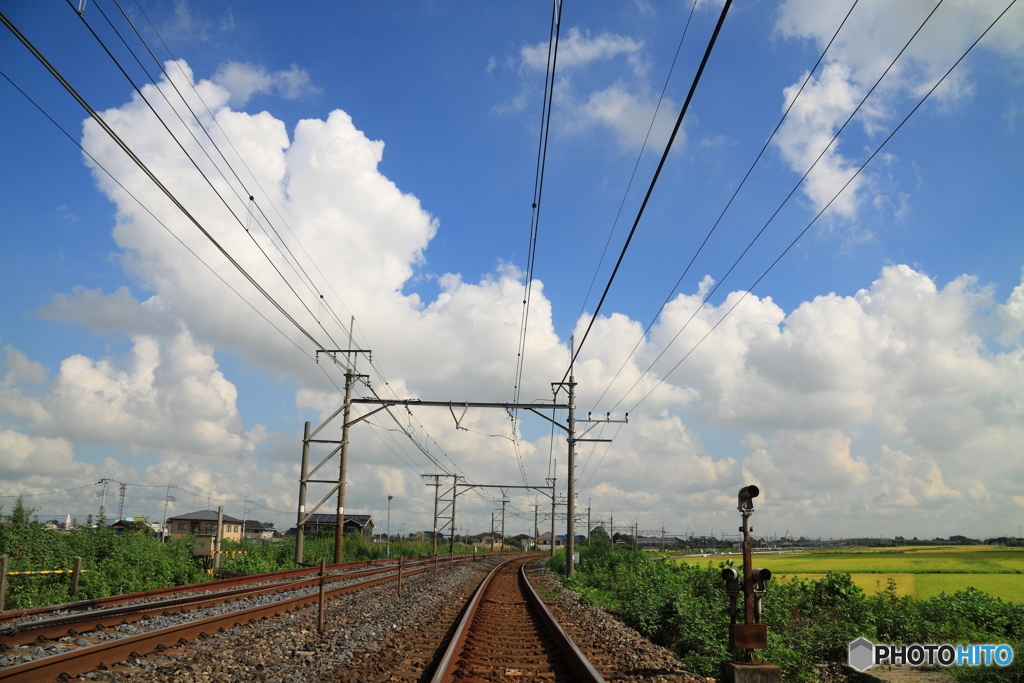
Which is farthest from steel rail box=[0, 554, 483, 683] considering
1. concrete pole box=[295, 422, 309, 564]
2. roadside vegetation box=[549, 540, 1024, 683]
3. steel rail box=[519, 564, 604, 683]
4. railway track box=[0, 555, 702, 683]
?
concrete pole box=[295, 422, 309, 564]

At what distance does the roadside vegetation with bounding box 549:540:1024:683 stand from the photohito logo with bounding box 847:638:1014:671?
0.25m

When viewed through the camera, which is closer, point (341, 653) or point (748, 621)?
point (748, 621)

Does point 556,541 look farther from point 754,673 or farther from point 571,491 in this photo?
point 754,673

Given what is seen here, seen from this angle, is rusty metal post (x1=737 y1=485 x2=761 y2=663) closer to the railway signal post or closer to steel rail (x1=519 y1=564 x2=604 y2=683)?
the railway signal post

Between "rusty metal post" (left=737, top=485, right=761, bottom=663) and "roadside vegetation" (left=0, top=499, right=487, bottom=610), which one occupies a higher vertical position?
"rusty metal post" (left=737, top=485, right=761, bottom=663)

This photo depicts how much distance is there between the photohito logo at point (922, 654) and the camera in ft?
33.0

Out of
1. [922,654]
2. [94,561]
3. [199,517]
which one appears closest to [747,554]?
[922,654]

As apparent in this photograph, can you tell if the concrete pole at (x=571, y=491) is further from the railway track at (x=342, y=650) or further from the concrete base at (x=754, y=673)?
the concrete base at (x=754, y=673)

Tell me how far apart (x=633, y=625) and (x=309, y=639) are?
22.9 feet

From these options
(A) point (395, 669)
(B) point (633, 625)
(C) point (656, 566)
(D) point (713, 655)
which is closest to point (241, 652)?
(A) point (395, 669)

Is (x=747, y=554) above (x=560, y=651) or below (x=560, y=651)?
above

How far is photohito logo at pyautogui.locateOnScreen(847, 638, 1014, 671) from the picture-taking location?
10047mm

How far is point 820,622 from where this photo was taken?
13789 mm

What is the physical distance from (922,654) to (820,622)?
296cm
